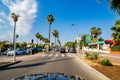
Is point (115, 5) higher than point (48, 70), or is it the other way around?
point (115, 5)

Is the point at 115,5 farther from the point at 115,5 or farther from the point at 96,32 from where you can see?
the point at 96,32

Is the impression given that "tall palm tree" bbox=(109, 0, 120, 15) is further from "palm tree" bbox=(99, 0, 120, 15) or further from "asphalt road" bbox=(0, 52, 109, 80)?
"asphalt road" bbox=(0, 52, 109, 80)

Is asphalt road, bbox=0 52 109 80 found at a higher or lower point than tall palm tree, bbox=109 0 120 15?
lower

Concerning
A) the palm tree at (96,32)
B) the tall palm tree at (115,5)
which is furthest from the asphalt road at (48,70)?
the palm tree at (96,32)

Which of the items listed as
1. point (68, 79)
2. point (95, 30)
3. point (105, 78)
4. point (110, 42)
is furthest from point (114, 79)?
point (95, 30)

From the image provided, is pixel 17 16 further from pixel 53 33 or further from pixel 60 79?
pixel 53 33

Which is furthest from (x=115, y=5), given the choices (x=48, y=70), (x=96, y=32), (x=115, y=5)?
(x=96, y=32)

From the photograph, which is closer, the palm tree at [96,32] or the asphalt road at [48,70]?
the asphalt road at [48,70]

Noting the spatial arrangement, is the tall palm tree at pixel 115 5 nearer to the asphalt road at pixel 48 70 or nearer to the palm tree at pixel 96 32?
the asphalt road at pixel 48 70

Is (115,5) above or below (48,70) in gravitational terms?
above

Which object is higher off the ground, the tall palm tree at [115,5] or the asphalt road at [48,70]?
the tall palm tree at [115,5]

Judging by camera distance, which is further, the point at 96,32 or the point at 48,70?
the point at 96,32

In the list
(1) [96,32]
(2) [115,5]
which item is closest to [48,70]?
(2) [115,5]

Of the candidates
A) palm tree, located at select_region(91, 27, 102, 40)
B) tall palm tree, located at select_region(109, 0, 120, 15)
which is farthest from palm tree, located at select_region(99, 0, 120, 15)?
palm tree, located at select_region(91, 27, 102, 40)
